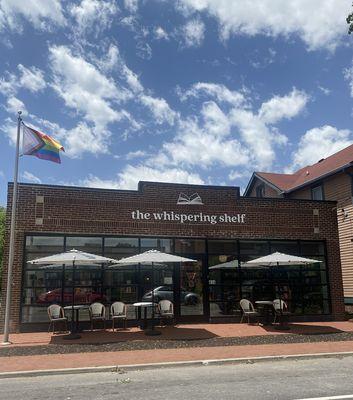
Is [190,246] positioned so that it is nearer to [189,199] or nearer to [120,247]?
[189,199]

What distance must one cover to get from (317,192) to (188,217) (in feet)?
30.5

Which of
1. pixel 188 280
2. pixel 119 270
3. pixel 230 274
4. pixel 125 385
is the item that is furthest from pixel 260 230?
pixel 125 385

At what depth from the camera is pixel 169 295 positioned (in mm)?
16828

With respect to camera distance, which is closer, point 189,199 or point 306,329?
point 306,329

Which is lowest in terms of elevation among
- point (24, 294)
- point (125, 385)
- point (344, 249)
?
point (125, 385)

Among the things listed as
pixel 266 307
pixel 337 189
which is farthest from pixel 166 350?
pixel 337 189

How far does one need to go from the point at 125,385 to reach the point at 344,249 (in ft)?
52.0

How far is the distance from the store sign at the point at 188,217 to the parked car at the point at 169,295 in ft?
8.06

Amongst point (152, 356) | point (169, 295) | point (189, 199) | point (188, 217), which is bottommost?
point (152, 356)

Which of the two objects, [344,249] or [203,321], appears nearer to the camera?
[203,321]

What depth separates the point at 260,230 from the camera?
18016 mm

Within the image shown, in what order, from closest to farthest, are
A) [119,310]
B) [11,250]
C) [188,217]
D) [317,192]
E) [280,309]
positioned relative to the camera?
[11,250]
[119,310]
[280,309]
[188,217]
[317,192]

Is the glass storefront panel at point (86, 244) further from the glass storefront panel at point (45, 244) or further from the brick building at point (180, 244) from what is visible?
the glass storefront panel at point (45, 244)

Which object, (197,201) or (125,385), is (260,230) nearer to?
(197,201)
